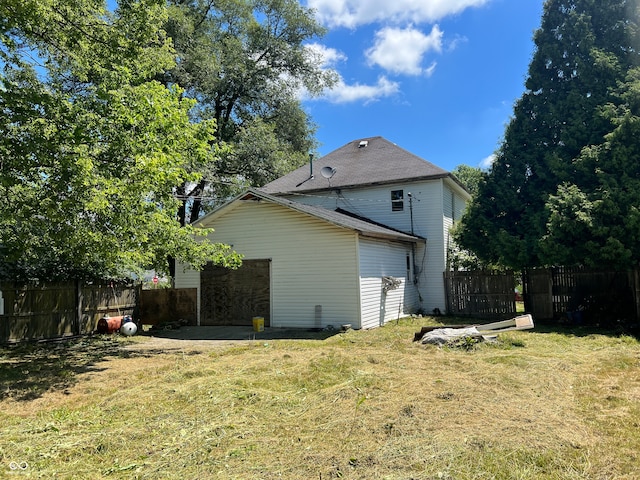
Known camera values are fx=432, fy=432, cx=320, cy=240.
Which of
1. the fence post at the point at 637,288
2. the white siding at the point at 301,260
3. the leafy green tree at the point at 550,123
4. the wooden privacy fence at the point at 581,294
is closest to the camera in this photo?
the fence post at the point at 637,288

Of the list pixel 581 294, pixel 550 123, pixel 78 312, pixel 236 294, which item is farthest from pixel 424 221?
pixel 78 312

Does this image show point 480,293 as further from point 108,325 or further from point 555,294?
point 108,325

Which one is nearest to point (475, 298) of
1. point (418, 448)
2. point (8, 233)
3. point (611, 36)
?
point (611, 36)

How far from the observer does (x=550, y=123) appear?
52.0ft

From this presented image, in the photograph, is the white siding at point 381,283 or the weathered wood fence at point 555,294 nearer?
the white siding at point 381,283

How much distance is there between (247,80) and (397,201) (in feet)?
35.6

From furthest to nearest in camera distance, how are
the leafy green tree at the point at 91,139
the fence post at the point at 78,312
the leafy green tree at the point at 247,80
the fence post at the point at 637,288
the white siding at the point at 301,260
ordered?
the leafy green tree at the point at 247,80
the white siding at the point at 301,260
the fence post at the point at 78,312
the fence post at the point at 637,288
the leafy green tree at the point at 91,139

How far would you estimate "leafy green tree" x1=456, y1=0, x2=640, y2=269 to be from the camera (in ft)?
48.1

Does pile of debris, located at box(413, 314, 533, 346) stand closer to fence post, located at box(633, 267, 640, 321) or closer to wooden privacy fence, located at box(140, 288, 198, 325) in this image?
fence post, located at box(633, 267, 640, 321)

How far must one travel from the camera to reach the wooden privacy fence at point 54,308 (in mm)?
11117

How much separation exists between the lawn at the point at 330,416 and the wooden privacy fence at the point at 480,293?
6.54 meters

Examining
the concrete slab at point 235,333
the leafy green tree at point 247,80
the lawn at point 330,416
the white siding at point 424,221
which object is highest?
the leafy green tree at point 247,80

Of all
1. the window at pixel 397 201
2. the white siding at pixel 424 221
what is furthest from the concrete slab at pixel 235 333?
the window at pixel 397 201

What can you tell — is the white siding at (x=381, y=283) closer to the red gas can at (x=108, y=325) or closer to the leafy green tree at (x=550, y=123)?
the leafy green tree at (x=550, y=123)
